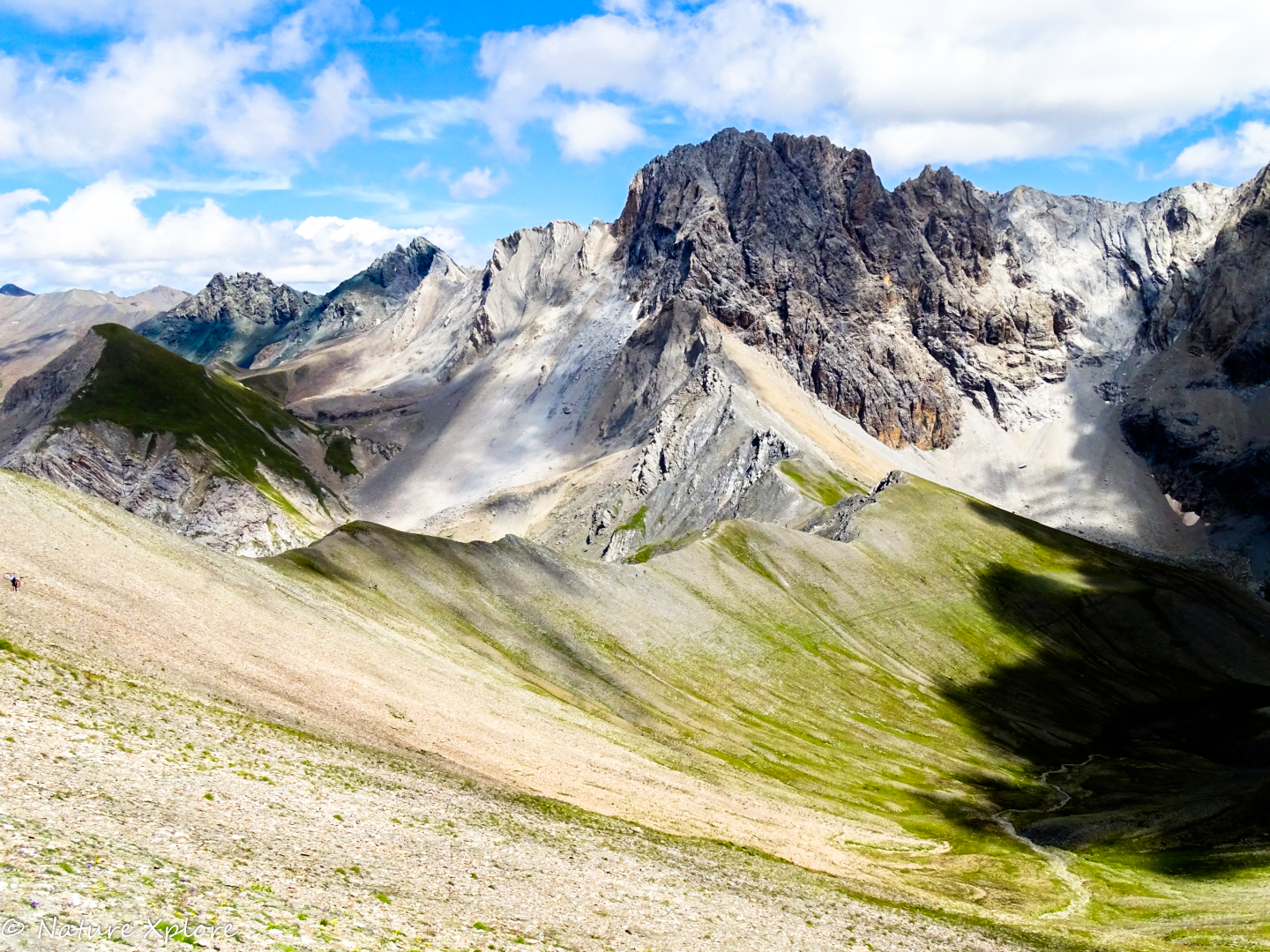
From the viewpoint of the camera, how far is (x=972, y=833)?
8719 cm

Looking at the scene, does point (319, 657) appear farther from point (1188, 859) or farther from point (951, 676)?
point (951, 676)

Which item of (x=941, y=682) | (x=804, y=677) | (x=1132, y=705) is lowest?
(x=804, y=677)

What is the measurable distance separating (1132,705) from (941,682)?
93.5 feet

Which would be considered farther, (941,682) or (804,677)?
(941,682)

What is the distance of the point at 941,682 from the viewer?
449 ft

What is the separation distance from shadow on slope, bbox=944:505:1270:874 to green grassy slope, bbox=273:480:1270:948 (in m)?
0.42

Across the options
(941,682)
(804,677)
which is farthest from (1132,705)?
(804,677)

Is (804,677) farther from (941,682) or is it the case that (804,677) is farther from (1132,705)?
(1132,705)

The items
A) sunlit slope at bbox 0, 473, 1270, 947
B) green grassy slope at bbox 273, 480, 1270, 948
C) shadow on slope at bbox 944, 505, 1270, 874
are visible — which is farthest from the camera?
shadow on slope at bbox 944, 505, 1270, 874

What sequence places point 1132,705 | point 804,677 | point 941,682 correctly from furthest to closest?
point 1132,705, point 941,682, point 804,677

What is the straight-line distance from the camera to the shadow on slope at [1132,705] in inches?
3403

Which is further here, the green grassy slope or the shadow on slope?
the shadow on slope

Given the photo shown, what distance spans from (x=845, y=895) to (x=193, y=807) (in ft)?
106

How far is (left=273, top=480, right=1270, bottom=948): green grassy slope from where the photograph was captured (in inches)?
2950
